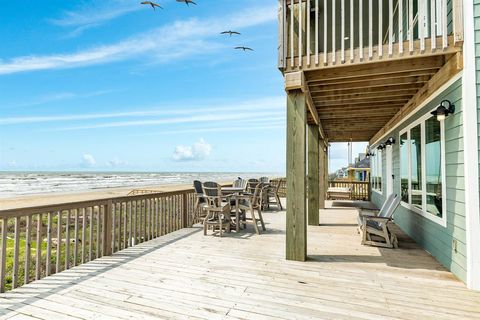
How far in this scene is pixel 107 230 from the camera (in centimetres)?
379

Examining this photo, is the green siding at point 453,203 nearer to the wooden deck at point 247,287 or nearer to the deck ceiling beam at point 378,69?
the wooden deck at point 247,287

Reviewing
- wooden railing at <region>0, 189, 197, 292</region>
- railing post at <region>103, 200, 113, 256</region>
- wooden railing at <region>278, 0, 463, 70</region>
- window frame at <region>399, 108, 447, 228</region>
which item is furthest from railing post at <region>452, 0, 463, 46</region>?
railing post at <region>103, 200, 113, 256</region>

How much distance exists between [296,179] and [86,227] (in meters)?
3.74

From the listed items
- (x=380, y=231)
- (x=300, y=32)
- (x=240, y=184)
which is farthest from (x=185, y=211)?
(x=300, y=32)

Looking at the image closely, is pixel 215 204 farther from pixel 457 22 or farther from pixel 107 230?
pixel 457 22

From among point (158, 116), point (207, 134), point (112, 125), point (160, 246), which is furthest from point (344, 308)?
point (112, 125)

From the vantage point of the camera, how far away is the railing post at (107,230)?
3.78 meters

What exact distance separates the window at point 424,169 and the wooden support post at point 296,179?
1.75 metres

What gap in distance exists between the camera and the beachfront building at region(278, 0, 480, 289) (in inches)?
108

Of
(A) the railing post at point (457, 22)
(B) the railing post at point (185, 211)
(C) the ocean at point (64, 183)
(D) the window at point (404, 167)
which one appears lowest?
(C) the ocean at point (64, 183)

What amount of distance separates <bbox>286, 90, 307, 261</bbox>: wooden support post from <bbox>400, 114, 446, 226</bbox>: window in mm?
1747

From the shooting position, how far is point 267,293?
8.50ft

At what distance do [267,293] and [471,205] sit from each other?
7.40 feet

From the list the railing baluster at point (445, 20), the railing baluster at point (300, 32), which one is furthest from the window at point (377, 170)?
the railing baluster at point (300, 32)
